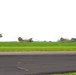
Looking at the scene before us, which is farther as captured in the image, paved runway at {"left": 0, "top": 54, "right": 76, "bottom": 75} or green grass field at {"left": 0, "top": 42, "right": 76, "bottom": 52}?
green grass field at {"left": 0, "top": 42, "right": 76, "bottom": 52}

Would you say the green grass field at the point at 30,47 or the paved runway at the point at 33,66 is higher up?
the green grass field at the point at 30,47

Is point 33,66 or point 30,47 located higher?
point 30,47

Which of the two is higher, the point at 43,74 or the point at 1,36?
the point at 1,36

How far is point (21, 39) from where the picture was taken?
75.2 meters

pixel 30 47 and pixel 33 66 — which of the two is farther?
pixel 30 47

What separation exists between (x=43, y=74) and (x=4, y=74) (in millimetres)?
2104

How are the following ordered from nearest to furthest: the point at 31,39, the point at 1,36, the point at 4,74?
the point at 4,74 < the point at 1,36 < the point at 31,39

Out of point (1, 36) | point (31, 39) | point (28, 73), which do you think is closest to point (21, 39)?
point (31, 39)

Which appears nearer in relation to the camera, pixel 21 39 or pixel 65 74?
pixel 65 74

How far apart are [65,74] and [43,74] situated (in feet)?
3.91

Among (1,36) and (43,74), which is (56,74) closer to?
(43,74)

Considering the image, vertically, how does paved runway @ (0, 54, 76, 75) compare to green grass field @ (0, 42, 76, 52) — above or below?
below

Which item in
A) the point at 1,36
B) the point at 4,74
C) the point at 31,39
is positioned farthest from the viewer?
the point at 31,39

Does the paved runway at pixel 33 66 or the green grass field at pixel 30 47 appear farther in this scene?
the green grass field at pixel 30 47
